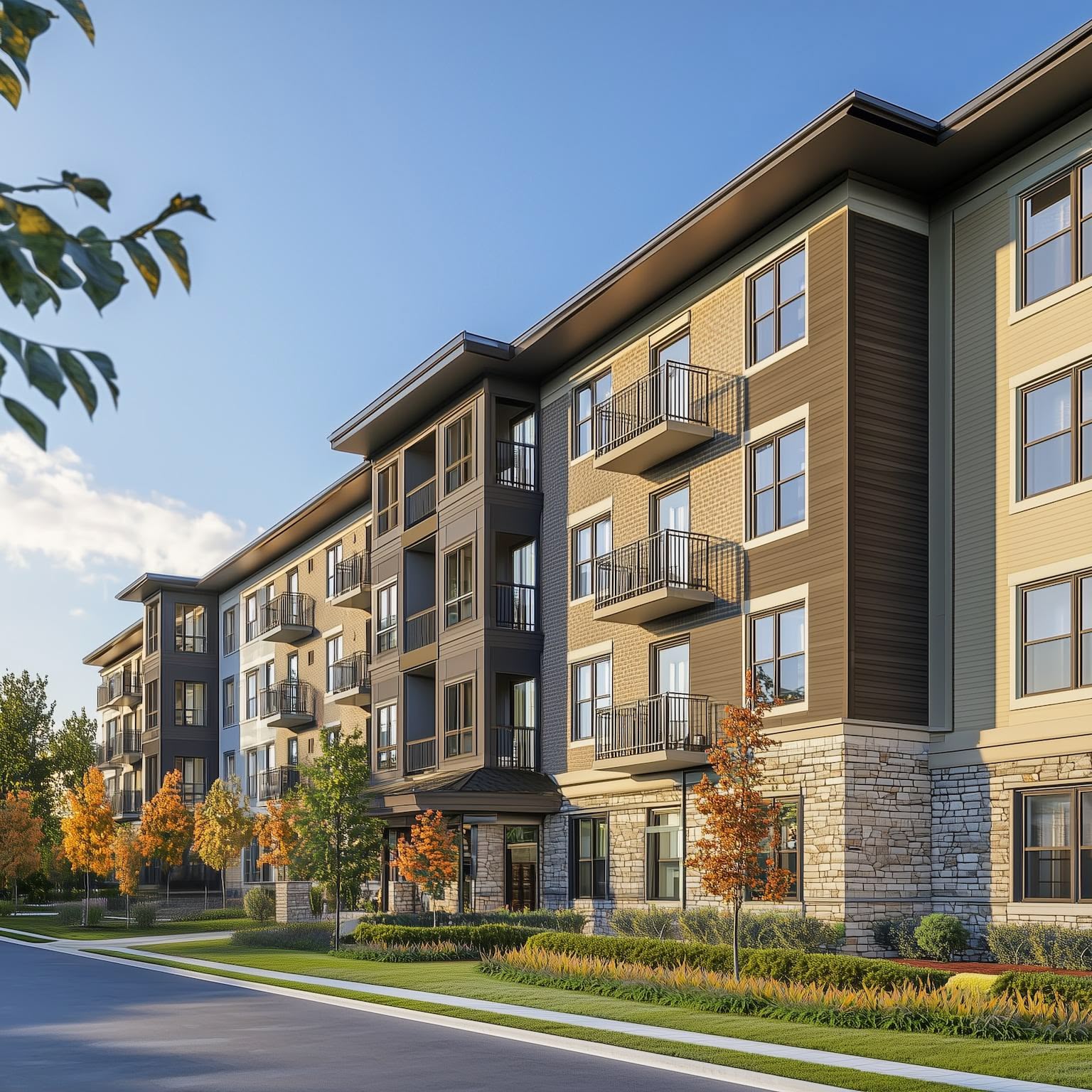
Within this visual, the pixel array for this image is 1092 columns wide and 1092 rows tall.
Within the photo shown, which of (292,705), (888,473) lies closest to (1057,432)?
(888,473)

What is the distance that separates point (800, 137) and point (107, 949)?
2475cm

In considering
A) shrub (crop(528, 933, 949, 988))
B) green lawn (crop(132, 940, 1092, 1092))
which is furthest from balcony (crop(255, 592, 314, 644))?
shrub (crop(528, 933, 949, 988))

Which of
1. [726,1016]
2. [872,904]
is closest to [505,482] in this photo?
[872,904]

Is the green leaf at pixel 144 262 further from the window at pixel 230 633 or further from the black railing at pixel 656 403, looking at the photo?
the window at pixel 230 633

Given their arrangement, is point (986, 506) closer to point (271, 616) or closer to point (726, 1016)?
point (726, 1016)

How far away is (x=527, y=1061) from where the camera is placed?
551 inches

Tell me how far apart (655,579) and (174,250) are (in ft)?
85.2

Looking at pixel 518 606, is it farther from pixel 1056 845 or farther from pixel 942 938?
pixel 1056 845

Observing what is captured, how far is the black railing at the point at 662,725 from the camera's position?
89.9ft

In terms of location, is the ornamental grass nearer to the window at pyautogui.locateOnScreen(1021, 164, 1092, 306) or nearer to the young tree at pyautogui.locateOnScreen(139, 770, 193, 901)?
the window at pyautogui.locateOnScreen(1021, 164, 1092, 306)

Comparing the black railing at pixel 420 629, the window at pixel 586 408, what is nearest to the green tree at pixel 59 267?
the window at pixel 586 408

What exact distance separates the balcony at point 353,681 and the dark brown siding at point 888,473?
22.5 meters

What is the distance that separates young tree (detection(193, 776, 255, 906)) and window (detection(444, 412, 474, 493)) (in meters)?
18.5

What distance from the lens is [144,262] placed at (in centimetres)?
337
